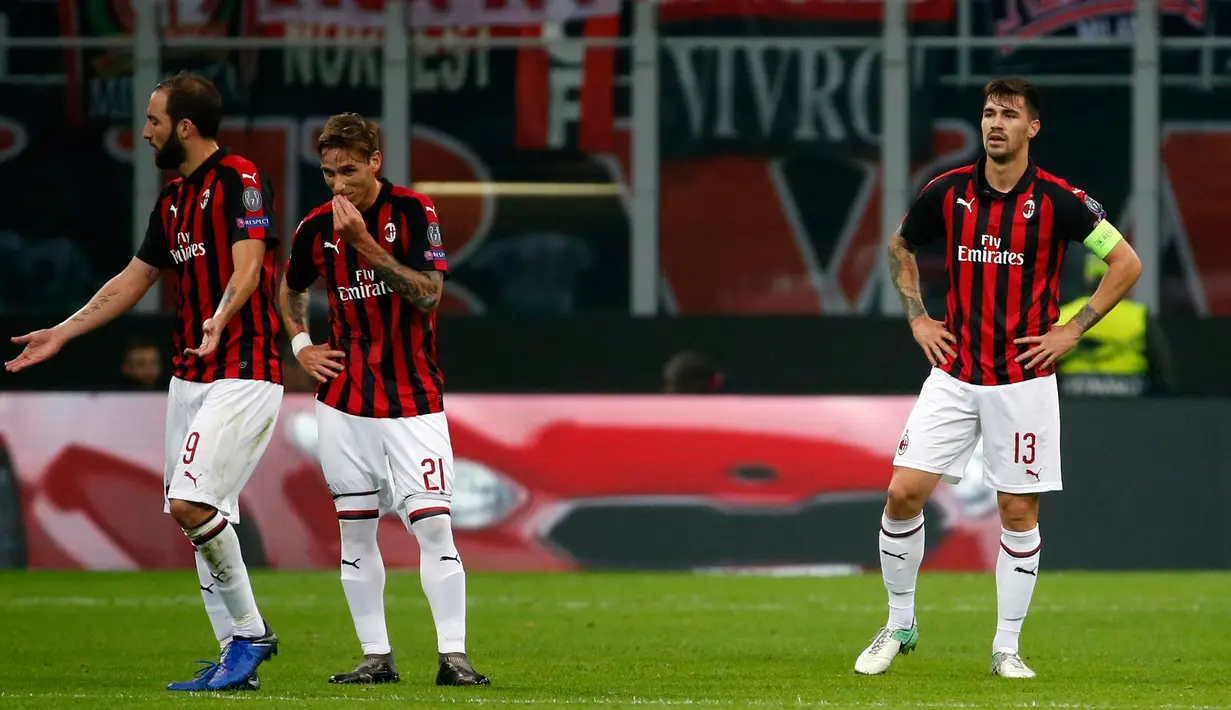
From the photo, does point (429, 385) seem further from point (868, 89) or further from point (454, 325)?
point (868, 89)

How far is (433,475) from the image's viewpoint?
6566 mm

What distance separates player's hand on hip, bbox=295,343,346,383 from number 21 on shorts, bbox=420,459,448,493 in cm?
42

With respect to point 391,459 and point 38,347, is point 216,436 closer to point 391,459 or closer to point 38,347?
point 391,459

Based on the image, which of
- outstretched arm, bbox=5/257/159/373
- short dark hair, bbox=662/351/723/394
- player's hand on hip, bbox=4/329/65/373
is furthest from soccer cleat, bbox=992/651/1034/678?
short dark hair, bbox=662/351/723/394

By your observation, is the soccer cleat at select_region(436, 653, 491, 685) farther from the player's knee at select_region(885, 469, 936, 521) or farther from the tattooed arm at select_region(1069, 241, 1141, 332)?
the tattooed arm at select_region(1069, 241, 1141, 332)

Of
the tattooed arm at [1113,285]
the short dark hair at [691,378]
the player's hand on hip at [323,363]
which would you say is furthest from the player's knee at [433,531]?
the short dark hair at [691,378]

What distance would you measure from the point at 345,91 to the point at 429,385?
1244 cm

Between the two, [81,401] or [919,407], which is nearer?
[919,407]

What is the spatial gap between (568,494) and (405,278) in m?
5.31

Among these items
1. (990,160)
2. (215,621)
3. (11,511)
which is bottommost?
(11,511)

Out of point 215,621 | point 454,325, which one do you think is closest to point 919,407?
point 215,621

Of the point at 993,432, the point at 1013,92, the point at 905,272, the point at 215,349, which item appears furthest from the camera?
the point at 905,272

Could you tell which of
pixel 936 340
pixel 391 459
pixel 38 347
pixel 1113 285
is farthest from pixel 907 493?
pixel 38 347

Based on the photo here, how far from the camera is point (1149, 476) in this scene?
11617 mm
